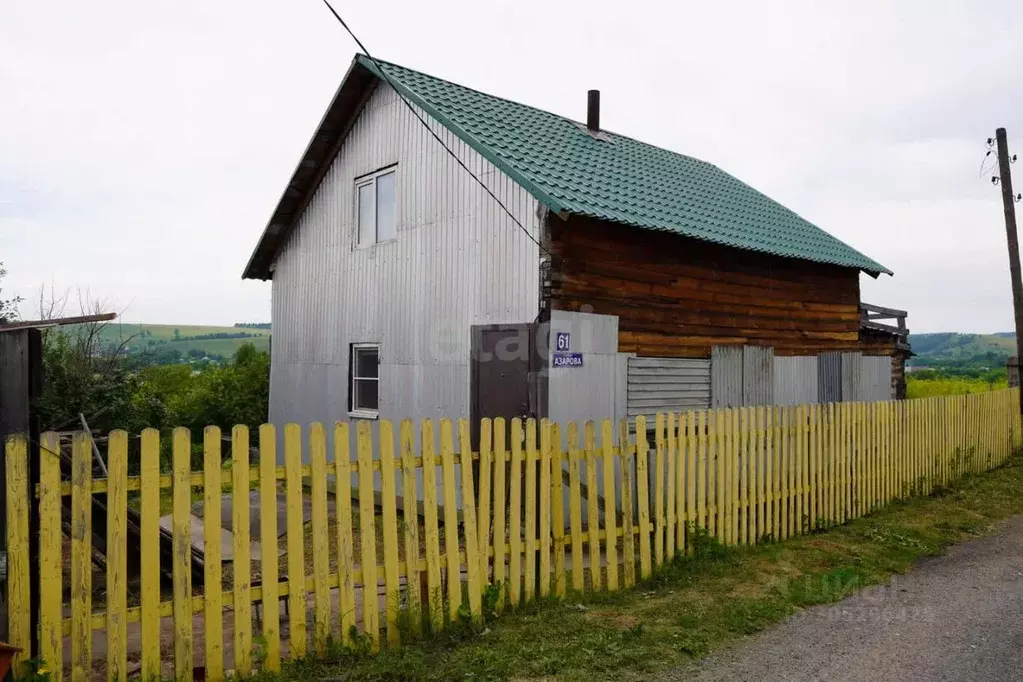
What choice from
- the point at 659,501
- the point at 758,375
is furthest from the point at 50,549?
the point at 758,375

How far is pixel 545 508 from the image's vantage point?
6102 mm

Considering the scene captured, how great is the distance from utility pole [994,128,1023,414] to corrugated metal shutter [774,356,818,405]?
7.39 m

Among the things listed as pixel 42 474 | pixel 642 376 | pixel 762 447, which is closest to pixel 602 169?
pixel 642 376

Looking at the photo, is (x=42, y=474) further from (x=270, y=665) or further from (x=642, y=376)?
(x=642, y=376)

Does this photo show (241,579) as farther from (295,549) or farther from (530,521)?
(530,521)

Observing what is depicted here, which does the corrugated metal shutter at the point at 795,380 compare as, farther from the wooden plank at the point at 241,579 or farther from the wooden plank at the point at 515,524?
the wooden plank at the point at 241,579

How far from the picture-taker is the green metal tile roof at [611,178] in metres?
9.72

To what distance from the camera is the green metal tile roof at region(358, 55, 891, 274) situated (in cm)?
972

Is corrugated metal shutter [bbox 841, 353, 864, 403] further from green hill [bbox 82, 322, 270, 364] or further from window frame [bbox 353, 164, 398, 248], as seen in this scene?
green hill [bbox 82, 322, 270, 364]

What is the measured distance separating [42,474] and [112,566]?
0.66 metres

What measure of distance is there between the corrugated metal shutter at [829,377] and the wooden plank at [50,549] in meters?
12.4

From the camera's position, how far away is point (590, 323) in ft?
31.5

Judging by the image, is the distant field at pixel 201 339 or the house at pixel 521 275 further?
the distant field at pixel 201 339

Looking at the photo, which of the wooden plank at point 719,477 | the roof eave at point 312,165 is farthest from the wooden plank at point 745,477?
the roof eave at point 312,165
